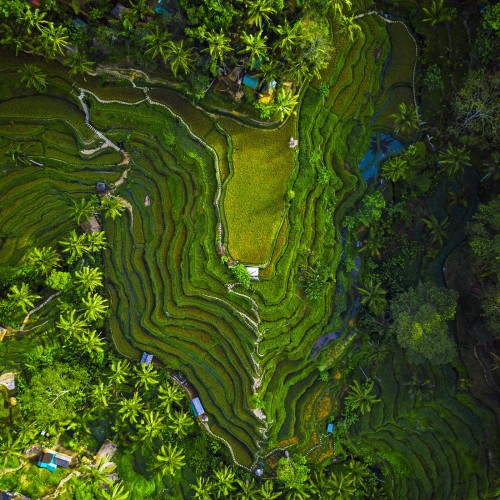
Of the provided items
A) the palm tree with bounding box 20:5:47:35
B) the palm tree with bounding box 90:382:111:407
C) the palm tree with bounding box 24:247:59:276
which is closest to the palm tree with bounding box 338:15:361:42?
the palm tree with bounding box 20:5:47:35

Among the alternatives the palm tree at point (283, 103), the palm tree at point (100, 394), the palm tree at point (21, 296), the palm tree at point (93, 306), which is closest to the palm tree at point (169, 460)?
the palm tree at point (100, 394)

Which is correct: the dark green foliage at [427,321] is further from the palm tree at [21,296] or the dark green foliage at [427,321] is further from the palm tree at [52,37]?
the palm tree at [52,37]

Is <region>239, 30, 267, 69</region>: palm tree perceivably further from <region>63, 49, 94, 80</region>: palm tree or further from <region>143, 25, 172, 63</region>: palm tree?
<region>63, 49, 94, 80</region>: palm tree

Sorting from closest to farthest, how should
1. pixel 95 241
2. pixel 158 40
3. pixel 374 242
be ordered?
pixel 158 40
pixel 95 241
pixel 374 242

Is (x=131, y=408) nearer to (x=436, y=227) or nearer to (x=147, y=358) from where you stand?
(x=147, y=358)

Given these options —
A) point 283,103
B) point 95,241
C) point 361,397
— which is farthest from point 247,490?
point 283,103
